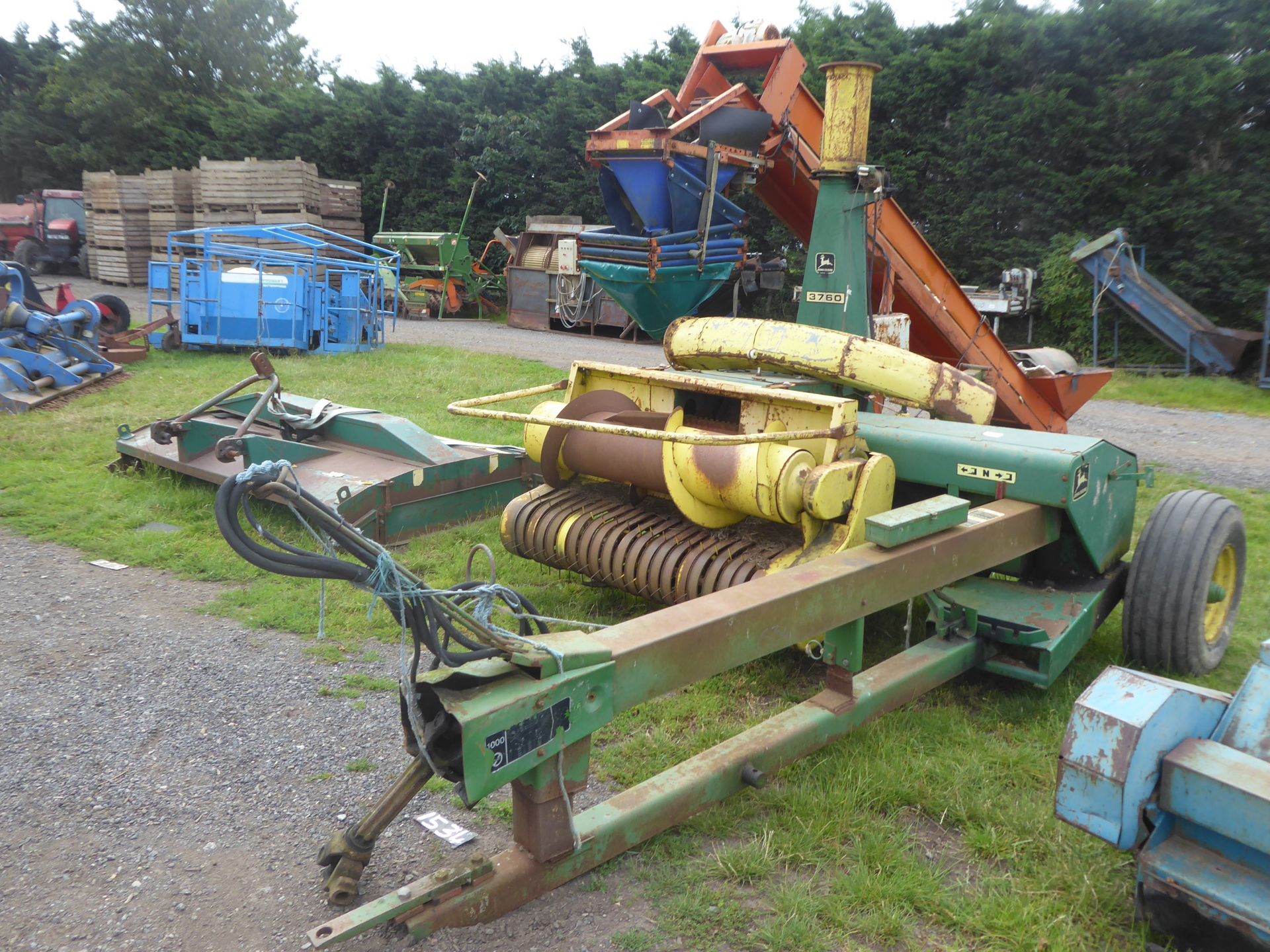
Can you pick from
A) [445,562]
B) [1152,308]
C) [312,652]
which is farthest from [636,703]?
[1152,308]

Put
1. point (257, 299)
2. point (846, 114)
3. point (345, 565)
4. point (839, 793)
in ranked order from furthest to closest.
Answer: point (257, 299) < point (846, 114) < point (839, 793) < point (345, 565)

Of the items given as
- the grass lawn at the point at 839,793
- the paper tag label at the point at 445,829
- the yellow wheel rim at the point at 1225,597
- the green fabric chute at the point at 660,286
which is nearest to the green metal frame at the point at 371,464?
the grass lawn at the point at 839,793

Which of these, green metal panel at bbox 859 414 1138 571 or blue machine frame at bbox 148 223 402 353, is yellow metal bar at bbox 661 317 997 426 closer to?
green metal panel at bbox 859 414 1138 571

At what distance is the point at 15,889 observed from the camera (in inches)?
100.0

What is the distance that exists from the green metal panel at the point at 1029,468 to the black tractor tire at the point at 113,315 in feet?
36.4

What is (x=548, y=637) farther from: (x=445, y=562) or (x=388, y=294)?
(x=388, y=294)

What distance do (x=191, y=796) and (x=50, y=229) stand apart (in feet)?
79.8

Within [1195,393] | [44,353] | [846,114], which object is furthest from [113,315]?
[1195,393]

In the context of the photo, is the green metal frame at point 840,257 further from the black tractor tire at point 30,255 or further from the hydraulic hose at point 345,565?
the black tractor tire at point 30,255

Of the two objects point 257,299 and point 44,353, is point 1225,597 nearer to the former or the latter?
point 44,353

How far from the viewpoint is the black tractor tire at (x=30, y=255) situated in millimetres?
21312

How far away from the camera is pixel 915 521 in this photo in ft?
9.25

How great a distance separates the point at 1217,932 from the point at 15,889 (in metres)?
2.96

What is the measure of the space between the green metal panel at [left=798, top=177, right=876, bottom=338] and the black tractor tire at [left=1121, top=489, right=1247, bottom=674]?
1.98 m
